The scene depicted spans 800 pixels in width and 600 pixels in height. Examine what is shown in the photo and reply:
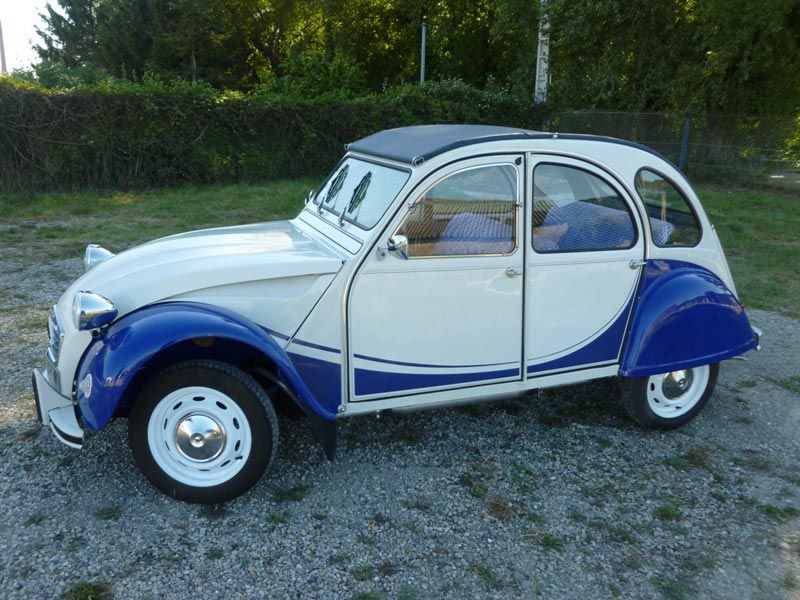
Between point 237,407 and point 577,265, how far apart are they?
2147 mm

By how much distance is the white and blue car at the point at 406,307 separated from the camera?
134 inches

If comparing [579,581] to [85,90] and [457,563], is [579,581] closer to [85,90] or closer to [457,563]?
[457,563]

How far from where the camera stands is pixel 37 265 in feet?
27.8

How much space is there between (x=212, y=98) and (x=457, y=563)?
13.7 meters

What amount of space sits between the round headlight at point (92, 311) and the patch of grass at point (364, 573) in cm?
177

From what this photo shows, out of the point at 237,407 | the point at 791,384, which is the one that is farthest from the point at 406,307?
the point at 791,384

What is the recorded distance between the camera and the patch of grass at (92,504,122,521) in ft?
11.0

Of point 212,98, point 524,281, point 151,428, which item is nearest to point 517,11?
point 212,98

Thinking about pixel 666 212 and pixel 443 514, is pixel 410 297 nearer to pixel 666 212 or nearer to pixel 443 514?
pixel 443 514

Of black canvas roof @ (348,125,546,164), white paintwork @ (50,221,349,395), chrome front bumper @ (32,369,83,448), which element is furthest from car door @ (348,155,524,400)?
chrome front bumper @ (32,369,83,448)

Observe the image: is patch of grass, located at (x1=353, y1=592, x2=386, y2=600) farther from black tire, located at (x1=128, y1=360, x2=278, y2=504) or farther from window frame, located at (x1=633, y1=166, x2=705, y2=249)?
window frame, located at (x1=633, y1=166, x2=705, y2=249)

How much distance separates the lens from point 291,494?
12.0 feet

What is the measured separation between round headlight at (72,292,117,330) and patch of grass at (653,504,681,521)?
3059 mm

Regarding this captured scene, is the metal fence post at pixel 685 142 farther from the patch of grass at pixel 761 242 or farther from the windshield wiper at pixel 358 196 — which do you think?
the windshield wiper at pixel 358 196
